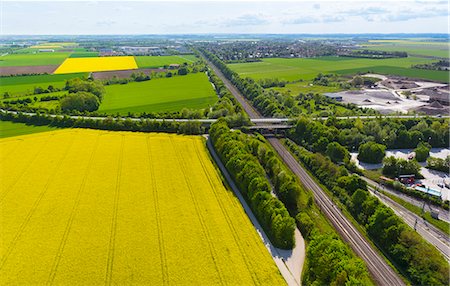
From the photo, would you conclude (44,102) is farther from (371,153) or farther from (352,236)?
(352,236)

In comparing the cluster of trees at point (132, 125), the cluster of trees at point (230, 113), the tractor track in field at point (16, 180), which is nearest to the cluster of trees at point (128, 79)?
the cluster of trees at point (230, 113)

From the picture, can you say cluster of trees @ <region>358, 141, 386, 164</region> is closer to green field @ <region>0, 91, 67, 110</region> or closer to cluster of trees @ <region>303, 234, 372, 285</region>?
cluster of trees @ <region>303, 234, 372, 285</region>

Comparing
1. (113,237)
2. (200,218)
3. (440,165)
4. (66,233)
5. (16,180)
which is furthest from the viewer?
(440,165)

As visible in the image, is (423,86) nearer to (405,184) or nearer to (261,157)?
(405,184)

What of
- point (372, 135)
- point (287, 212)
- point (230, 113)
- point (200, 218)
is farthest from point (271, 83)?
point (200, 218)

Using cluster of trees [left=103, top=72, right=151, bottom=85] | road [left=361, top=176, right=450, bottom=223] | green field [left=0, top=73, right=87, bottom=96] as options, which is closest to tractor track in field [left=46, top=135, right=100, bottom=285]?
road [left=361, top=176, right=450, bottom=223]

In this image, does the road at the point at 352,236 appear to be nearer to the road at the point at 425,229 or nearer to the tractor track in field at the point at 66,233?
the road at the point at 425,229
